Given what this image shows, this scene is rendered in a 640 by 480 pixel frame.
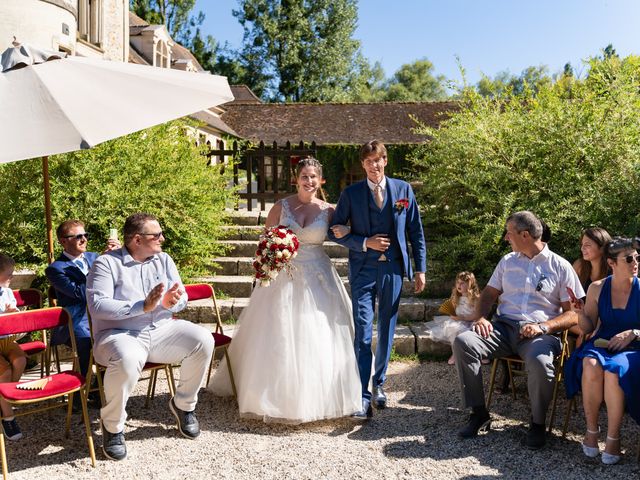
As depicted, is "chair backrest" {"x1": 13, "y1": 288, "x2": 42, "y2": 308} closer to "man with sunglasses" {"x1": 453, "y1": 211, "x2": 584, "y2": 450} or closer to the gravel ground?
the gravel ground

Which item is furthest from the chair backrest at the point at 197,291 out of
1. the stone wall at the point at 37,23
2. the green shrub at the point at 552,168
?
the stone wall at the point at 37,23

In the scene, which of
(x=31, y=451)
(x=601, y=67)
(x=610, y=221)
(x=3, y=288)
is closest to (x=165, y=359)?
(x=31, y=451)

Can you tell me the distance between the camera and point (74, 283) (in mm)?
4793

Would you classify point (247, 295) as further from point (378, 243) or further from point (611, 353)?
point (611, 353)

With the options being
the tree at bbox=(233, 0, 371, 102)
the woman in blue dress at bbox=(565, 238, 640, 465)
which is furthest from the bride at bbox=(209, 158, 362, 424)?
the tree at bbox=(233, 0, 371, 102)

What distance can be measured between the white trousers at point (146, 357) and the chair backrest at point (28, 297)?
1518mm

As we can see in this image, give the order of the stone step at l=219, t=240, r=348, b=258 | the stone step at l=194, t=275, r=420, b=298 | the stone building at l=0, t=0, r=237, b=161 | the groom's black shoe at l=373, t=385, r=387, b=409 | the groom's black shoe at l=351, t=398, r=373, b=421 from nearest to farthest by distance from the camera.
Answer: the groom's black shoe at l=351, t=398, r=373, b=421, the groom's black shoe at l=373, t=385, r=387, b=409, the stone step at l=194, t=275, r=420, b=298, the stone step at l=219, t=240, r=348, b=258, the stone building at l=0, t=0, r=237, b=161

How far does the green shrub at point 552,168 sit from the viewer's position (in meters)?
6.59

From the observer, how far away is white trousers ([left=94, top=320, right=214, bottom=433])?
3.85m

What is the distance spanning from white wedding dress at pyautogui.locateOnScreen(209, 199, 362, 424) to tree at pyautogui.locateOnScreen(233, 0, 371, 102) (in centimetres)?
3381

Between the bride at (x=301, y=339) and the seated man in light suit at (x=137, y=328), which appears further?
the bride at (x=301, y=339)

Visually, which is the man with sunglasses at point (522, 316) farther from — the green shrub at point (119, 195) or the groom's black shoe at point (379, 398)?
the green shrub at point (119, 195)

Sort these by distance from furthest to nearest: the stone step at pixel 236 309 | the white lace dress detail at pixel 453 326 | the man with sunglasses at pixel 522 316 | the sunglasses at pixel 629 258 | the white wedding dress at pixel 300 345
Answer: the stone step at pixel 236 309
the white lace dress detail at pixel 453 326
the white wedding dress at pixel 300 345
the man with sunglasses at pixel 522 316
the sunglasses at pixel 629 258

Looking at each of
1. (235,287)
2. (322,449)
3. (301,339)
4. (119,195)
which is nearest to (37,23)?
(119,195)
